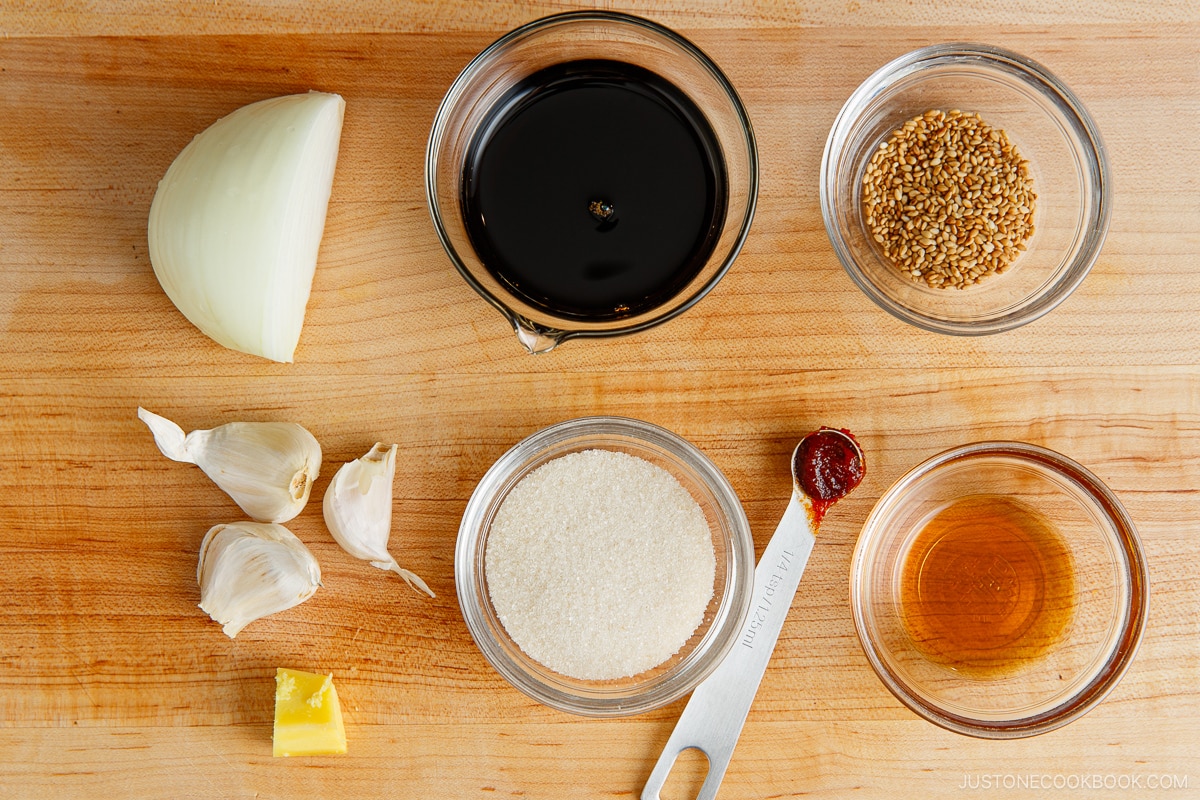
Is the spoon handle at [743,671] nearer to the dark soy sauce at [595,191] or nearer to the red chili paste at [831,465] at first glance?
the red chili paste at [831,465]

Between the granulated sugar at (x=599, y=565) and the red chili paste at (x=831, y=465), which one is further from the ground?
the red chili paste at (x=831, y=465)

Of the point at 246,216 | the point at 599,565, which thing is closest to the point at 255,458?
the point at 246,216

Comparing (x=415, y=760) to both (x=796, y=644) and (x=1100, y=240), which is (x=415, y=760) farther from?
(x=1100, y=240)

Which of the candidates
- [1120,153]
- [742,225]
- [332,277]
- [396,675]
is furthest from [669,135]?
[396,675]

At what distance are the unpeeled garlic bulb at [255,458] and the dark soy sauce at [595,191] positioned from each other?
0.34m

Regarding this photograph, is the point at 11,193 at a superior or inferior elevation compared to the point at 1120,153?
inferior

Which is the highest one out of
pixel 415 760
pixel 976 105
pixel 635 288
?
pixel 976 105

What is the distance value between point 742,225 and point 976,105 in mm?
391

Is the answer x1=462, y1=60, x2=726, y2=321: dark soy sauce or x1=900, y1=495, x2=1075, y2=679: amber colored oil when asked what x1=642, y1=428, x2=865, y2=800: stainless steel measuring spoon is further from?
x1=462, y1=60, x2=726, y2=321: dark soy sauce

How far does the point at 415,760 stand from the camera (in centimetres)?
104

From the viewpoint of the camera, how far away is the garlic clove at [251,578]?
978 mm

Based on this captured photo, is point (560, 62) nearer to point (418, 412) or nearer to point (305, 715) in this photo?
point (418, 412)

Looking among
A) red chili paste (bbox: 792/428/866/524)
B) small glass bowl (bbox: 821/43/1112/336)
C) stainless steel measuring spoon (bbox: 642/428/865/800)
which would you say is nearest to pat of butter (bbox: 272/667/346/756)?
stainless steel measuring spoon (bbox: 642/428/865/800)

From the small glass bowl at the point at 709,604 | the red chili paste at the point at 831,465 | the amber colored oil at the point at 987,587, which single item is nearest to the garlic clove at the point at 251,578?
the small glass bowl at the point at 709,604
